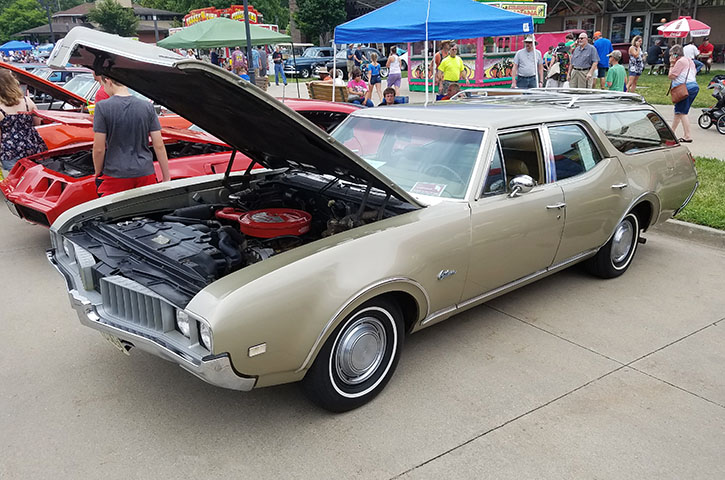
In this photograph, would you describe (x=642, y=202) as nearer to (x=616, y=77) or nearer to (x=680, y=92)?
(x=680, y=92)

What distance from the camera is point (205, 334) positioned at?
8.73 feet

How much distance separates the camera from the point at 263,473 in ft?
9.09

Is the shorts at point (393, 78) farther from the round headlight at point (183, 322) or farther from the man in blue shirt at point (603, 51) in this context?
the round headlight at point (183, 322)

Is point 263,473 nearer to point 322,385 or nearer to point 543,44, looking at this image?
point 322,385

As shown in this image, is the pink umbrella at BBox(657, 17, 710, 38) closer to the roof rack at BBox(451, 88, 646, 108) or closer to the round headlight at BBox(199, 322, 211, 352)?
the roof rack at BBox(451, 88, 646, 108)

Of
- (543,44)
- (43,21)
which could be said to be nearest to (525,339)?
(543,44)

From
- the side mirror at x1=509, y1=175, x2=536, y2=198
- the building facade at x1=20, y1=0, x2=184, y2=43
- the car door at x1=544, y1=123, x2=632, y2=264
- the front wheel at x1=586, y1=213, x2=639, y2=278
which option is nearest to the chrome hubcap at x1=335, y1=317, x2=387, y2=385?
the side mirror at x1=509, y1=175, x2=536, y2=198

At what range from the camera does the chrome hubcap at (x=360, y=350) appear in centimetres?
314

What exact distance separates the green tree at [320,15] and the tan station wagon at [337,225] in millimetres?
45186

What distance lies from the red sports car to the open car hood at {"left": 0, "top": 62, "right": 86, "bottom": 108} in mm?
678

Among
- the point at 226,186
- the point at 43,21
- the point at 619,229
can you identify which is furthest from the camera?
the point at 43,21

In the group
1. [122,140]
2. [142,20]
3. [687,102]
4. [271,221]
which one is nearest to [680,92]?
[687,102]

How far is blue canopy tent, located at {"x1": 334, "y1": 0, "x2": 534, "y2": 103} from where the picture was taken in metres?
10.3

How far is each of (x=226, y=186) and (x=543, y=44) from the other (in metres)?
17.2
